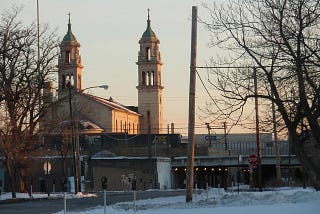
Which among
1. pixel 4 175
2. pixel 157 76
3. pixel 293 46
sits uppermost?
pixel 157 76

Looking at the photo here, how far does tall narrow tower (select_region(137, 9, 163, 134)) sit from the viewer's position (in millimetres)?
149250

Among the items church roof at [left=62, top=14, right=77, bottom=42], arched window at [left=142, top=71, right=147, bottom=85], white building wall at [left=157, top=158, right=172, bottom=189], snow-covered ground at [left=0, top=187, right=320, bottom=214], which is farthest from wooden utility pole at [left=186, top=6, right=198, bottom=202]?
arched window at [left=142, top=71, right=147, bottom=85]

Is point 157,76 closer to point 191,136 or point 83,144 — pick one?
point 83,144

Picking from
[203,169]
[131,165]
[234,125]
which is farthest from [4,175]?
[234,125]

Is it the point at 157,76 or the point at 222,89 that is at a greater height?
the point at 157,76

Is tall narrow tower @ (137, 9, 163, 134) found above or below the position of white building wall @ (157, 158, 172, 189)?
above

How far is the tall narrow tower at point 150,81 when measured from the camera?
149250 millimetres

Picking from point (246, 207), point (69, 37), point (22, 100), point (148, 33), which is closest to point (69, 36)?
point (69, 37)

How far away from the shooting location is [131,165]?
84.5 metres

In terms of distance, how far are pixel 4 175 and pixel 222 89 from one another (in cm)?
4820

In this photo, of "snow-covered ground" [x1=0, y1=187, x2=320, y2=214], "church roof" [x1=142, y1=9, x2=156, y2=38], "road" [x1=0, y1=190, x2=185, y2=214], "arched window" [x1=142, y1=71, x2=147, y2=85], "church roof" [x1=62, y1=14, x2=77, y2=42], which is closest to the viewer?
"snow-covered ground" [x1=0, y1=187, x2=320, y2=214]

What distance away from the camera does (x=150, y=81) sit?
152m

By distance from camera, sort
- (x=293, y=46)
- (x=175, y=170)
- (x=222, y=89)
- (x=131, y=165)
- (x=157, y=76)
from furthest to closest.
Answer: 1. (x=157, y=76)
2. (x=175, y=170)
3. (x=131, y=165)
4. (x=222, y=89)
5. (x=293, y=46)

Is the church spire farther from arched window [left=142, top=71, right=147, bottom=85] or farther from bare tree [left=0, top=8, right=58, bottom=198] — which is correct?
bare tree [left=0, top=8, right=58, bottom=198]
